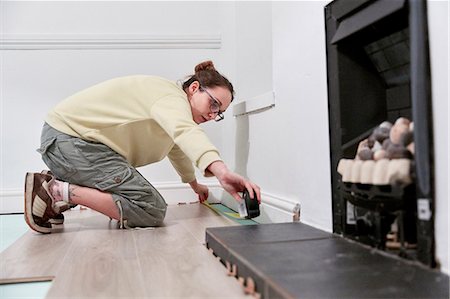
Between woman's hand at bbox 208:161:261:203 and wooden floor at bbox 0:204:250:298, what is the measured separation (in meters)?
0.17

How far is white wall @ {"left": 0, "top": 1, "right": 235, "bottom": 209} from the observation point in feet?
7.42

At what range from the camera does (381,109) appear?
3.14 feet

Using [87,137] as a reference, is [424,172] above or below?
below

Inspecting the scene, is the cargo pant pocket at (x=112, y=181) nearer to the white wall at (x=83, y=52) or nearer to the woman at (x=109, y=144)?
the woman at (x=109, y=144)

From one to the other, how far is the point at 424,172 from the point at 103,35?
193 cm

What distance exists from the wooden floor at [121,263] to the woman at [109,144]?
0.08m

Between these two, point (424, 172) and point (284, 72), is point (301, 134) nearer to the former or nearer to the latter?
point (284, 72)

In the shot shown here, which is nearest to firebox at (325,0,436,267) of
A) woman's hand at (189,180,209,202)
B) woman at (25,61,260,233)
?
woman at (25,61,260,233)

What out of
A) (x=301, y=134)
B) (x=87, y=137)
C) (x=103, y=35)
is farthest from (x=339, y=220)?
(x=103, y=35)

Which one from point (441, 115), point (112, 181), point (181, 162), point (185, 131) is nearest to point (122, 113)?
point (112, 181)

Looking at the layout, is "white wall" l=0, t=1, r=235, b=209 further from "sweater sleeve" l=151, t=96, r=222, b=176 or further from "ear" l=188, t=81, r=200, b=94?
"sweater sleeve" l=151, t=96, r=222, b=176

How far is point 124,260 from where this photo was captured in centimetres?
104

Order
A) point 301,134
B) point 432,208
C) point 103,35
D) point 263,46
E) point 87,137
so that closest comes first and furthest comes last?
point 432,208, point 301,134, point 87,137, point 263,46, point 103,35

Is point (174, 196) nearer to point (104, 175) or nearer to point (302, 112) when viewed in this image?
point (104, 175)
